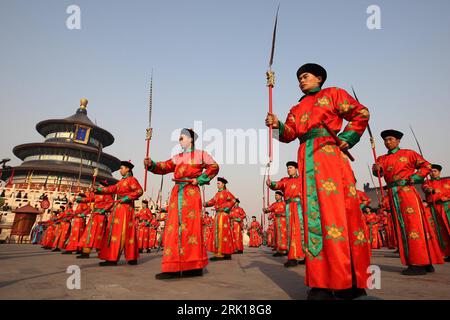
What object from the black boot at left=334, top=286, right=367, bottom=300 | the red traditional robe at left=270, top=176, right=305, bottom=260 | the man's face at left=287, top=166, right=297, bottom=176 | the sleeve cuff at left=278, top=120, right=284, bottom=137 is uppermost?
the man's face at left=287, top=166, right=297, bottom=176

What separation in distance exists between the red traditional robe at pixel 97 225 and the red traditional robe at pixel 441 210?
841 cm

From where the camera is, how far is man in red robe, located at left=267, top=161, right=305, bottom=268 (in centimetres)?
Answer: 568

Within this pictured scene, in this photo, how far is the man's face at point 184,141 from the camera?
474 cm

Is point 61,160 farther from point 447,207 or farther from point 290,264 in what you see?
point 447,207

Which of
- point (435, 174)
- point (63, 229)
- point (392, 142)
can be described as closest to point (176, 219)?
point (392, 142)

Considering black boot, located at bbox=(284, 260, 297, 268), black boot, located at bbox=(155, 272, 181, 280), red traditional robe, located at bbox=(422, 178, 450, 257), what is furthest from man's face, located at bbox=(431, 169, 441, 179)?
black boot, located at bbox=(155, 272, 181, 280)

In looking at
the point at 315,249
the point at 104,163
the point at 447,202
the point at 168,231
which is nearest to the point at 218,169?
the point at 168,231

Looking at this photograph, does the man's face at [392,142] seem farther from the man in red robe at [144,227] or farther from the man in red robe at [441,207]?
the man in red robe at [144,227]

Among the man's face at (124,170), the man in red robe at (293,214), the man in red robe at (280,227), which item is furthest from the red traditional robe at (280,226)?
the man's face at (124,170)

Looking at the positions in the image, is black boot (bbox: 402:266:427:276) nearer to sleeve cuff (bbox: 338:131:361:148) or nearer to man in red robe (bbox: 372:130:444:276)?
man in red robe (bbox: 372:130:444:276)

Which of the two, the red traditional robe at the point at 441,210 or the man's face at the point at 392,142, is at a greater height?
the man's face at the point at 392,142

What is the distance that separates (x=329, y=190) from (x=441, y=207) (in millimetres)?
6493

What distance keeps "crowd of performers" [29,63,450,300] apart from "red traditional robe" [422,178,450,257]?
0.07ft
